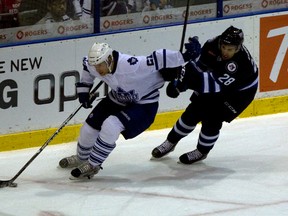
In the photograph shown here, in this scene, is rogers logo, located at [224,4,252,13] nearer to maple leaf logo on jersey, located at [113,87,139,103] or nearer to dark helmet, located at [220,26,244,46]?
dark helmet, located at [220,26,244,46]

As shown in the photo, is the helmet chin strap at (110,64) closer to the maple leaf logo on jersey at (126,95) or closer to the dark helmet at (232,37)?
the maple leaf logo on jersey at (126,95)

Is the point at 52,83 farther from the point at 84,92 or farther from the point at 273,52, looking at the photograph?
the point at 273,52

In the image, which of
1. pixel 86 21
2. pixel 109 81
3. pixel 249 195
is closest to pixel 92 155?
pixel 109 81

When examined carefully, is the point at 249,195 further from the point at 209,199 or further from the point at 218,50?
the point at 218,50

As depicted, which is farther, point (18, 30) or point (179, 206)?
point (18, 30)

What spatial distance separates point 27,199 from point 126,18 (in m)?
1.95

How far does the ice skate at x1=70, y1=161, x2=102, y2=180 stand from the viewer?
5952 mm

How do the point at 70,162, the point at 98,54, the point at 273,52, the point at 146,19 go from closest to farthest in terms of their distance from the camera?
the point at 98,54, the point at 70,162, the point at 146,19, the point at 273,52

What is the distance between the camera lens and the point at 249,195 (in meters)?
5.75

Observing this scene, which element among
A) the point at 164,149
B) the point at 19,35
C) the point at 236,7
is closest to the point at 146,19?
the point at 236,7

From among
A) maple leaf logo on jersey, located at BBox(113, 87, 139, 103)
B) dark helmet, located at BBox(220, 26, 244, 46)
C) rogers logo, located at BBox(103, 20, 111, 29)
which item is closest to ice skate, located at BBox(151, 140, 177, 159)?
maple leaf logo on jersey, located at BBox(113, 87, 139, 103)

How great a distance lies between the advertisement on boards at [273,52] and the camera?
7664 millimetres

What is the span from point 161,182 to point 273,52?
2058 millimetres

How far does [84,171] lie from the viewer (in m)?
5.95
